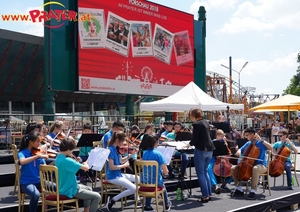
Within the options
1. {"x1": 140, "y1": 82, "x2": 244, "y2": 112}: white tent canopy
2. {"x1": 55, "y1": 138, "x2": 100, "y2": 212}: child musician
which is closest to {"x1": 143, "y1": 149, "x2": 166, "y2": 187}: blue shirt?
{"x1": 55, "y1": 138, "x2": 100, "y2": 212}: child musician

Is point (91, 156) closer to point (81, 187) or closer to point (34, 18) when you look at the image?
point (81, 187)

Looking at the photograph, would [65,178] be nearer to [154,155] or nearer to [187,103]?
[154,155]

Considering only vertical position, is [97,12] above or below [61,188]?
above

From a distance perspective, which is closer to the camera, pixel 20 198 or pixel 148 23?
pixel 20 198

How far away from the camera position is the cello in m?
8.72

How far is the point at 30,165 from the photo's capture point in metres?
6.57

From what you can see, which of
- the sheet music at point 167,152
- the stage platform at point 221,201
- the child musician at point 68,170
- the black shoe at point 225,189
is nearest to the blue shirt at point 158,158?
the sheet music at point 167,152

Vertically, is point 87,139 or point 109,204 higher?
point 87,139

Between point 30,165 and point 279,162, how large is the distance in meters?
5.78

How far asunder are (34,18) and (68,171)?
10975mm

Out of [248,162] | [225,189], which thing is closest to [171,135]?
[225,189]

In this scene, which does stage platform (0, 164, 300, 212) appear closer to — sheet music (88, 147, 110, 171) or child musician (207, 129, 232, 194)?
child musician (207, 129, 232, 194)

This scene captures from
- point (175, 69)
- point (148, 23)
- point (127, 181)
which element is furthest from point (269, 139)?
point (127, 181)

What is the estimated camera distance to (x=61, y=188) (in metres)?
6.00
